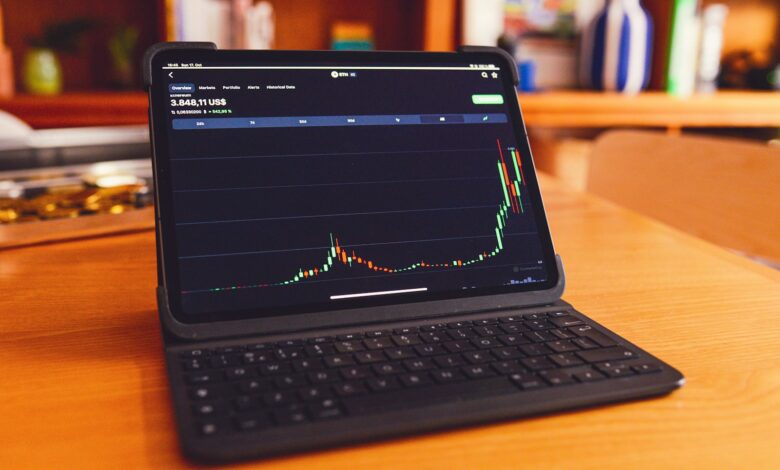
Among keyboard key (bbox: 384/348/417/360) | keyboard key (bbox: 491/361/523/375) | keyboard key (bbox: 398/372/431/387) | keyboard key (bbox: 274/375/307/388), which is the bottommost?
keyboard key (bbox: 491/361/523/375)

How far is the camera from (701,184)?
1040 millimetres

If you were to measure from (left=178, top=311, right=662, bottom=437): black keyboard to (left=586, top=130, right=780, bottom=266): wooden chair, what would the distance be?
0.56 meters

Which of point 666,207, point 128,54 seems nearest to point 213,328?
point 666,207

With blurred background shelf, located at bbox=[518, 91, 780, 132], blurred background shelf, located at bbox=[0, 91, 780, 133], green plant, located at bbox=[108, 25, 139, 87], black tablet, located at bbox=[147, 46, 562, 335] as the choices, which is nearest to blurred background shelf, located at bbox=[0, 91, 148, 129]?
blurred background shelf, located at bbox=[0, 91, 780, 133]

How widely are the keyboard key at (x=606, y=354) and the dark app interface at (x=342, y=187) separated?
0.11 metres

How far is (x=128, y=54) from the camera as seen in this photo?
7.04 feet

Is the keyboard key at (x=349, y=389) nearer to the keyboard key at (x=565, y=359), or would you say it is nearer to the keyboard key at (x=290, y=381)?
the keyboard key at (x=290, y=381)

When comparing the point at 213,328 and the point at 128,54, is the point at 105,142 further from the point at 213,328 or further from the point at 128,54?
the point at 128,54

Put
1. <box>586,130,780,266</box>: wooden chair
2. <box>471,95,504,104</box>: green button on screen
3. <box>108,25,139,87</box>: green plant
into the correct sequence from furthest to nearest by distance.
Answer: <box>108,25,139,87</box>: green plant
<box>586,130,780,266</box>: wooden chair
<box>471,95,504,104</box>: green button on screen

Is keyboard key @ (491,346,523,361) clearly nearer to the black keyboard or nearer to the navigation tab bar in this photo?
the black keyboard

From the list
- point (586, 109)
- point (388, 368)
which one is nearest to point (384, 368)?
point (388, 368)

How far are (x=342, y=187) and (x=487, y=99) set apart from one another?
163 millimetres

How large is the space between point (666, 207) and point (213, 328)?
837 mm

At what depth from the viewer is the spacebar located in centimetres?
39
